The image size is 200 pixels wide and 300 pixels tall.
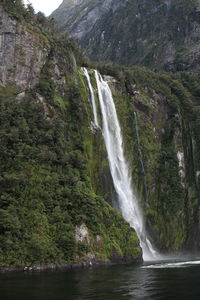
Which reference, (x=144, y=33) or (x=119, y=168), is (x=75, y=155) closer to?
(x=119, y=168)

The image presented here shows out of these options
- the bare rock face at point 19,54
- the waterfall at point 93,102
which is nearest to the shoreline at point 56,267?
the waterfall at point 93,102

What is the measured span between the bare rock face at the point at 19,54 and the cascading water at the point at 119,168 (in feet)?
32.9

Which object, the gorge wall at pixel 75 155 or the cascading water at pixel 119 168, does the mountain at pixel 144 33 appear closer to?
the gorge wall at pixel 75 155

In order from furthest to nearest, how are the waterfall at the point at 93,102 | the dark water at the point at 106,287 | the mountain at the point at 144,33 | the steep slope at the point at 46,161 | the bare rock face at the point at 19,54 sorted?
the mountain at the point at 144,33 < the waterfall at the point at 93,102 < the bare rock face at the point at 19,54 < the steep slope at the point at 46,161 < the dark water at the point at 106,287

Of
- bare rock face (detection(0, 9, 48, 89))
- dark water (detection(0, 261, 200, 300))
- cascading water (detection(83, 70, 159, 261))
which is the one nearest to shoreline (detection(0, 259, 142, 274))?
dark water (detection(0, 261, 200, 300))

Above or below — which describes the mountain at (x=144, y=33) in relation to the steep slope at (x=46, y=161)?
above

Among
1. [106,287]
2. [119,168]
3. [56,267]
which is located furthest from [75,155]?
[106,287]

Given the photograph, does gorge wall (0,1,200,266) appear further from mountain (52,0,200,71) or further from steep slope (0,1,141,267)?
mountain (52,0,200,71)

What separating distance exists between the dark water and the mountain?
8657 cm

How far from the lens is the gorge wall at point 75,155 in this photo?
136 ft

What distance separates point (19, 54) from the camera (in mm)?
55156

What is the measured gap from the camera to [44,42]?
58.2 m

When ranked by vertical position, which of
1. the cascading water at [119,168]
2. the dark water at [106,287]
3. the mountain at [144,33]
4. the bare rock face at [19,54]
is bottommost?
the dark water at [106,287]

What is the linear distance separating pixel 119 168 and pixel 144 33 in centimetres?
8925
